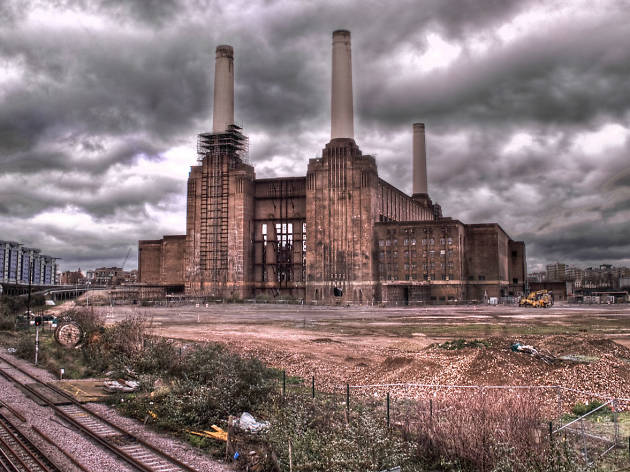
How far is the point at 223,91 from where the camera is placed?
106375 mm

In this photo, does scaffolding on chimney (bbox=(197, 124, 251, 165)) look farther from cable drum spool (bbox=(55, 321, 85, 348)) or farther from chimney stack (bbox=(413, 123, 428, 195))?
cable drum spool (bbox=(55, 321, 85, 348))

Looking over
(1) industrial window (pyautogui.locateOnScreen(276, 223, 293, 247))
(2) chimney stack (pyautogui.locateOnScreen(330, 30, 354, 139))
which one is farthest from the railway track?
(1) industrial window (pyautogui.locateOnScreen(276, 223, 293, 247))

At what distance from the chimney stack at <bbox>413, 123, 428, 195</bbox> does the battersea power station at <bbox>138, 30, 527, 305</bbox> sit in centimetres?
2258

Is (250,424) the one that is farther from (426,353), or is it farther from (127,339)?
(127,339)

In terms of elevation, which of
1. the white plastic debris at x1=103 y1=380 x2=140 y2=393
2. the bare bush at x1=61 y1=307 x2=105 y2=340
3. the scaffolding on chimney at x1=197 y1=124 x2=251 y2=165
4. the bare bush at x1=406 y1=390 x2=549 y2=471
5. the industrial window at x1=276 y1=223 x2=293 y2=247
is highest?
the scaffolding on chimney at x1=197 y1=124 x2=251 y2=165

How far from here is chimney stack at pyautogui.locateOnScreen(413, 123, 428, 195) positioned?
131m

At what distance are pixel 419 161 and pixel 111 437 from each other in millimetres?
126325

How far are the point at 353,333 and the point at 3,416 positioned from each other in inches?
1156

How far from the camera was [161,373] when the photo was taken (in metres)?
23.3

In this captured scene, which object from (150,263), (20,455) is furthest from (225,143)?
(20,455)

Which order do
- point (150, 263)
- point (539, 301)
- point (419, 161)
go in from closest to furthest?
point (539, 301)
point (150, 263)
point (419, 161)

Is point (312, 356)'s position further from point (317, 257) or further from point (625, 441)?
point (317, 257)

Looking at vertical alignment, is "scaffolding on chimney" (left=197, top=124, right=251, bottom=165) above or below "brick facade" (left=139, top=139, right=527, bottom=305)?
above

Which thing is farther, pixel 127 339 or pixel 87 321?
pixel 87 321
